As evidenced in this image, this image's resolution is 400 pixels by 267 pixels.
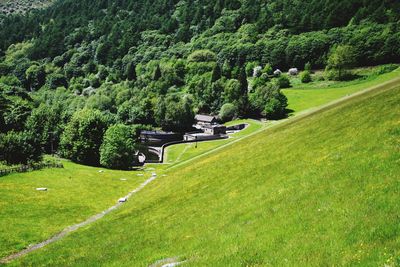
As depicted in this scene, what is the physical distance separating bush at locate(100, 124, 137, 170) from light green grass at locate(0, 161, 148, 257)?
15.0m

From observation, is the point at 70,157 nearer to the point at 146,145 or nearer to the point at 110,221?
the point at 146,145

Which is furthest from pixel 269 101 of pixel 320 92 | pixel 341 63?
pixel 341 63

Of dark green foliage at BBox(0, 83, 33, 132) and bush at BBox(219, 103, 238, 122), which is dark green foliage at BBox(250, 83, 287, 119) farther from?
dark green foliage at BBox(0, 83, 33, 132)

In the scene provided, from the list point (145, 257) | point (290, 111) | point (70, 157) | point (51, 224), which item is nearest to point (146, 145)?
point (70, 157)

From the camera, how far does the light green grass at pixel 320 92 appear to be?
15088 centimetres

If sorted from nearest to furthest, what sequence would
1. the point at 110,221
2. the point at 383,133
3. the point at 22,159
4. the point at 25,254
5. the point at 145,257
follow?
the point at 145,257 → the point at 383,133 → the point at 25,254 → the point at 110,221 → the point at 22,159

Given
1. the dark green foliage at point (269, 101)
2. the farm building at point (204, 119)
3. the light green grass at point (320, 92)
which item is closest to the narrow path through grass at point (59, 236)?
the dark green foliage at point (269, 101)

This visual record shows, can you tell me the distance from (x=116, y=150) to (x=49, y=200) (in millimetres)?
43473

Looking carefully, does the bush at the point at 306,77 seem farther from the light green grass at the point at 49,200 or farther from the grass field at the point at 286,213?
the grass field at the point at 286,213

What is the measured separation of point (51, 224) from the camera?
38.8m

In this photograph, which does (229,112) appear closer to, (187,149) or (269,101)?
(269,101)

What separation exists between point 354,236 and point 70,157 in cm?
9723

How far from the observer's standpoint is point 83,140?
9969 cm

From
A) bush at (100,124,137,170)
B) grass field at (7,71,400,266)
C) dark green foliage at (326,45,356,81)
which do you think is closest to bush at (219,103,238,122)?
dark green foliage at (326,45,356,81)
